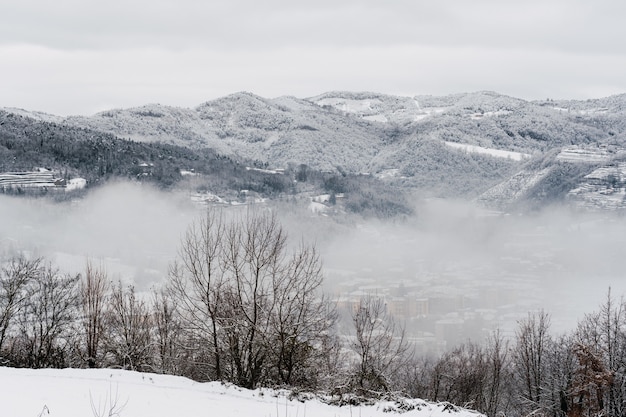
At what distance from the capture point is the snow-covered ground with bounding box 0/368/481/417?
11734mm

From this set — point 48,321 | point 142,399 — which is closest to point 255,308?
point 142,399

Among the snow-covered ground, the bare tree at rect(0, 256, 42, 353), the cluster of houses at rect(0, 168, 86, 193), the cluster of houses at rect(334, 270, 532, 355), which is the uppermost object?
the cluster of houses at rect(0, 168, 86, 193)

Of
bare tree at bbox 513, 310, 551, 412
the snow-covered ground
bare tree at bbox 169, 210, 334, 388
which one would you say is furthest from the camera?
bare tree at bbox 513, 310, 551, 412

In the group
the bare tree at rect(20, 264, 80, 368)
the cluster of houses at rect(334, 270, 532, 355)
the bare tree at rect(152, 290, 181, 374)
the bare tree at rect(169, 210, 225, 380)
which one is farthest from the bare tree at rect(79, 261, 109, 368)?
the cluster of houses at rect(334, 270, 532, 355)

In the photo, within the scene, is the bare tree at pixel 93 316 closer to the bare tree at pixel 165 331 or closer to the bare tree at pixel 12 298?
the bare tree at pixel 165 331

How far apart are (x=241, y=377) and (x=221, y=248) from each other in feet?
14.5

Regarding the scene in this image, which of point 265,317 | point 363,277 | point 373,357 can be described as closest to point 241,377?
point 265,317

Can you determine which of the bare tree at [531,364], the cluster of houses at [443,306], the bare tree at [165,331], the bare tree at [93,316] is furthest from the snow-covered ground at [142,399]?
the cluster of houses at [443,306]

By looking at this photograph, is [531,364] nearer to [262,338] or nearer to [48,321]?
[262,338]

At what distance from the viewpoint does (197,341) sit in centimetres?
1964

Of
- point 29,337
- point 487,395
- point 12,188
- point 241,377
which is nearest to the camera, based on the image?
point 241,377

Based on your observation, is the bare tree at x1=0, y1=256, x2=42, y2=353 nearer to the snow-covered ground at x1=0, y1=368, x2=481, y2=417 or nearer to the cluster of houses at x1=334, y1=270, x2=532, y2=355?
the snow-covered ground at x1=0, y1=368, x2=481, y2=417

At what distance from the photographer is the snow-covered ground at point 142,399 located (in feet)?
38.5

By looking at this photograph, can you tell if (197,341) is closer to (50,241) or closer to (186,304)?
(186,304)
